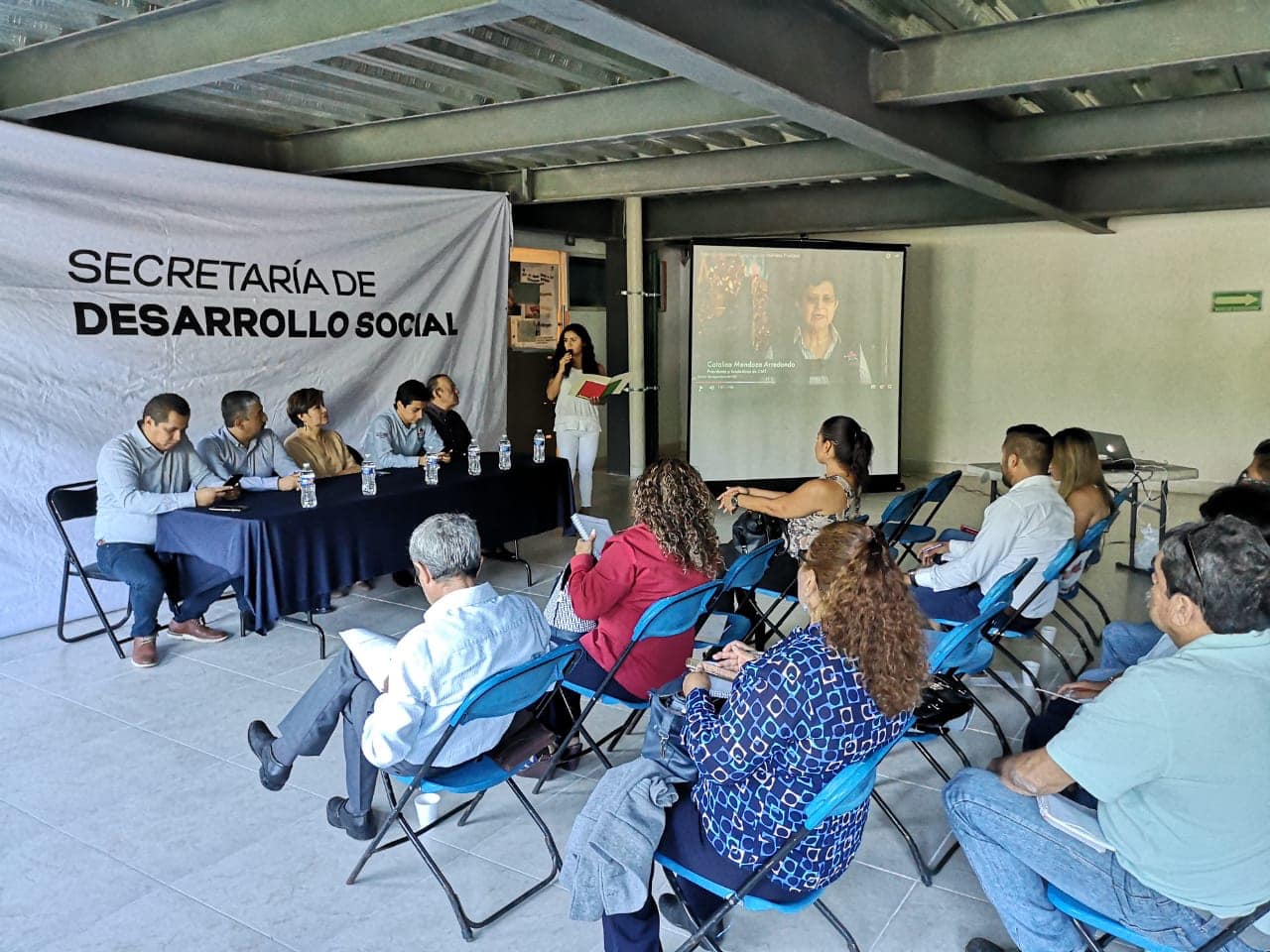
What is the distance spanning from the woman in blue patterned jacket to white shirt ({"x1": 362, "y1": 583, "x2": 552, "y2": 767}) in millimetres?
556

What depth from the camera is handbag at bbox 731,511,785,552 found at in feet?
13.3

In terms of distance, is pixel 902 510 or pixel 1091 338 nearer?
pixel 902 510

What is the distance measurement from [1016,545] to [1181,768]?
187 cm

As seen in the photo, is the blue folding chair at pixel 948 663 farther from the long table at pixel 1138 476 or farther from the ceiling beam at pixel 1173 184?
the ceiling beam at pixel 1173 184

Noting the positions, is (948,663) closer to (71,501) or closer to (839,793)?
(839,793)

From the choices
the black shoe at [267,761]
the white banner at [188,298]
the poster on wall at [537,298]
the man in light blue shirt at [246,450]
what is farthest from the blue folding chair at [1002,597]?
the poster on wall at [537,298]

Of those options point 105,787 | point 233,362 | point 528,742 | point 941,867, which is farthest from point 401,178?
point 941,867

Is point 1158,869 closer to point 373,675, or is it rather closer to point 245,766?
point 373,675

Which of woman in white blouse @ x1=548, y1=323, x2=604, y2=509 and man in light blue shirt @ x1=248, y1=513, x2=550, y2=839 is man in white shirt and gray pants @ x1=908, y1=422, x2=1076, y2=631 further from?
woman in white blouse @ x1=548, y1=323, x2=604, y2=509

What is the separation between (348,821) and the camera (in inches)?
103

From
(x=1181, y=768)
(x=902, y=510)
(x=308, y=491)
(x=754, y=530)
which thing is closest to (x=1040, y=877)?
(x=1181, y=768)

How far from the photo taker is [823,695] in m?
1.70

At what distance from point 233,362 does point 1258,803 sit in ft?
16.2

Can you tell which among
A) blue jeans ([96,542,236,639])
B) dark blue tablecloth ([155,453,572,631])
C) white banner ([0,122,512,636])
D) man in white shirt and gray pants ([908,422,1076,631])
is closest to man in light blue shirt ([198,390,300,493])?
dark blue tablecloth ([155,453,572,631])
